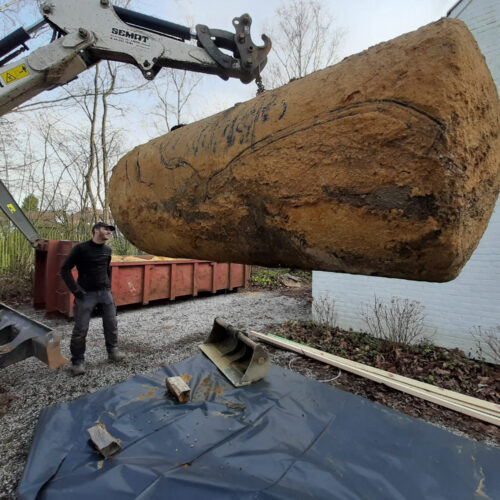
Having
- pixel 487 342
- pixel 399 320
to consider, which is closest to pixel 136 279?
pixel 399 320

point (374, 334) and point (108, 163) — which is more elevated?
point (108, 163)

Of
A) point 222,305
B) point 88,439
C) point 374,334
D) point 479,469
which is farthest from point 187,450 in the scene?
point 222,305

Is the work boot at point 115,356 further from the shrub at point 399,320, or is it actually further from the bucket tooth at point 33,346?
the shrub at point 399,320

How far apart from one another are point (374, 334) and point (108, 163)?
1289 centimetres

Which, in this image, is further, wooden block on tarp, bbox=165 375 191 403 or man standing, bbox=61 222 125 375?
man standing, bbox=61 222 125 375

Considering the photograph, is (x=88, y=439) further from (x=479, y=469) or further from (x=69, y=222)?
(x=69, y=222)

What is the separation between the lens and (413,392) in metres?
3.55

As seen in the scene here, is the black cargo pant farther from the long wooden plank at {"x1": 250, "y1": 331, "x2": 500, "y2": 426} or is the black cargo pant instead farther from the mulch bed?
the mulch bed

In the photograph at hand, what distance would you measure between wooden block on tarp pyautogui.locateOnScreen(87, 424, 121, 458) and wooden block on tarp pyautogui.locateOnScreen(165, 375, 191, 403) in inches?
28.3

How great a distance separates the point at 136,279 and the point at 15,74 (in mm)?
4988

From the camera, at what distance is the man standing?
3947 mm

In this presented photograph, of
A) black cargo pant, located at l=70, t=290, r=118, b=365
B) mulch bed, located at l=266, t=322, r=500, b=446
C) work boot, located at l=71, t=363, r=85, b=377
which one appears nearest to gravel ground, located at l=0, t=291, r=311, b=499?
work boot, located at l=71, t=363, r=85, b=377

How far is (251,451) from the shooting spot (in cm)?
242

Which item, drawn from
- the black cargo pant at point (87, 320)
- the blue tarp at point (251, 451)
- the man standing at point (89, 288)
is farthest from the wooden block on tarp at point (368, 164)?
the black cargo pant at point (87, 320)
